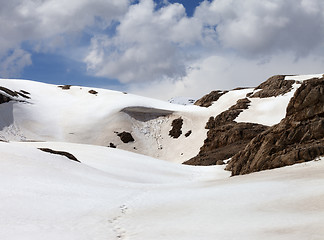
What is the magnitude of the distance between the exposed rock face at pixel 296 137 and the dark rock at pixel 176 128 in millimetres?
46213

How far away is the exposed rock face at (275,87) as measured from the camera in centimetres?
7981

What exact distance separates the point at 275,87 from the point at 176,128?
82.0 ft

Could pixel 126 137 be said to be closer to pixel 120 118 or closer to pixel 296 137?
pixel 120 118

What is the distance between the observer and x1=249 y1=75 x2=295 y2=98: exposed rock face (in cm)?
7981

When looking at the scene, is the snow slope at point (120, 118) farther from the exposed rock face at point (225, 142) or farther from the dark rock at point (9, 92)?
the exposed rock face at point (225, 142)

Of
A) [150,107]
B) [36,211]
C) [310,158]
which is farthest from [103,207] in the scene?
[150,107]

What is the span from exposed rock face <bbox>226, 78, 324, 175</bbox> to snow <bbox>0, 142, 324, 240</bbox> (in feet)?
8.16

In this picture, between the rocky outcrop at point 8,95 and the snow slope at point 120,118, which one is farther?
the rocky outcrop at point 8,95

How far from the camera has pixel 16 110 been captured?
236ft

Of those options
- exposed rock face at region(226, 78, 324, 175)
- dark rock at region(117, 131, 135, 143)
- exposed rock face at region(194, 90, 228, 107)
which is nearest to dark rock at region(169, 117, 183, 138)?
dark rock at region(117, 131, 135, 143)

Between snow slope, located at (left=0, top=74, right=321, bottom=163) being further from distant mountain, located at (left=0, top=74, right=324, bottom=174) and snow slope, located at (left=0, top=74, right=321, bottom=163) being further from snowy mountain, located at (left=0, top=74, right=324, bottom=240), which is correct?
snowy mountain, located at (left=0, top=74, right=324, bottom=240)

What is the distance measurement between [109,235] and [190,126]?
67.5m

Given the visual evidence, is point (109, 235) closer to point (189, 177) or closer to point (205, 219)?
point (205, 219)

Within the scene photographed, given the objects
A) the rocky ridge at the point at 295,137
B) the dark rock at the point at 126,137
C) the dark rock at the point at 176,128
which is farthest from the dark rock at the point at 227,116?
the rocky ridge at the point at 295,137
